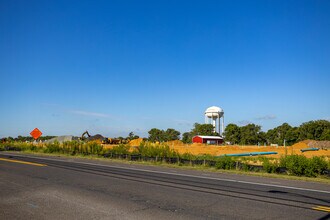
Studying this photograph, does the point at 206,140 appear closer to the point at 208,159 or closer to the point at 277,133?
the point at 277,133

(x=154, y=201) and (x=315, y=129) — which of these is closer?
(x=154, y=201)

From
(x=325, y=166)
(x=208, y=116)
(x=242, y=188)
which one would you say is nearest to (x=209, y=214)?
(x=242, y=188)

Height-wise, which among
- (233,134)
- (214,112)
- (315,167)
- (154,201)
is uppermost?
(214,112)

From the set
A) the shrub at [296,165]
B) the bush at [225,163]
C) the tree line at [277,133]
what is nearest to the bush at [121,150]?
the bush at [225,163]

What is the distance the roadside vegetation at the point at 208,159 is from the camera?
15.6m

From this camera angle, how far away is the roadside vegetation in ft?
51.2

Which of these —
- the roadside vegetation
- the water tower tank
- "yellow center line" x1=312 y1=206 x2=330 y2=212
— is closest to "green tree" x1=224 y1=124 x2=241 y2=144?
the water tower tank

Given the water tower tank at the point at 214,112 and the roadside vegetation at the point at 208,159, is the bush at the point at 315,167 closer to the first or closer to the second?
the roadside vegetation at the point at 208,159

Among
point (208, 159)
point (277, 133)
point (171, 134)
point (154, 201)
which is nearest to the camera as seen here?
point (154, 201)

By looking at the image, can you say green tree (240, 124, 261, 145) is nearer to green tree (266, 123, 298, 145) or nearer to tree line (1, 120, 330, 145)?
tree line (1, 120, 330, 145)

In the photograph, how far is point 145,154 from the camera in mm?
26188

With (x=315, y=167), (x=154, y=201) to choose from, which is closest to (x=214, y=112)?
(x=315, y=167)

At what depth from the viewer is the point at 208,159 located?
68.9 feet

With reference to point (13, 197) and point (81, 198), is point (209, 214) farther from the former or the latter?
point (13, 197)
